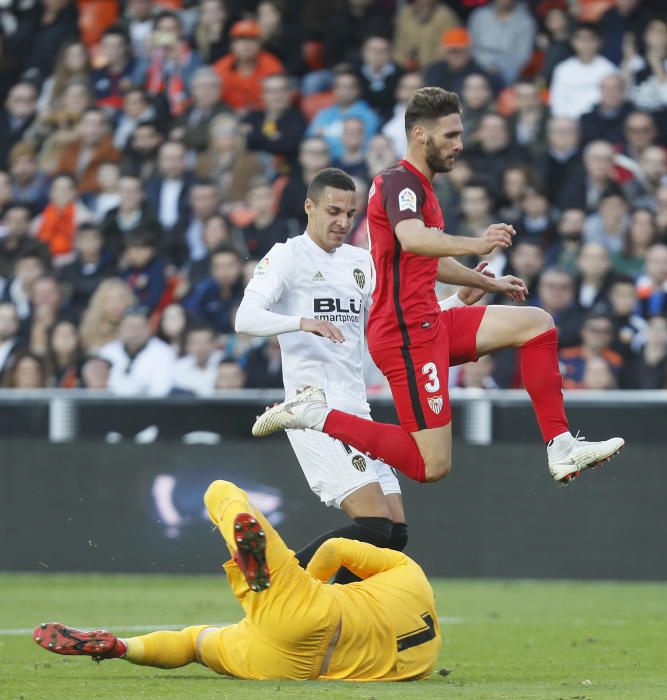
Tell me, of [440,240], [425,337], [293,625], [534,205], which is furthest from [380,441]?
[534,205]

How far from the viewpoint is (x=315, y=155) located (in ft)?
49.6

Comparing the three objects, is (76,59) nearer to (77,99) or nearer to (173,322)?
(77,99)

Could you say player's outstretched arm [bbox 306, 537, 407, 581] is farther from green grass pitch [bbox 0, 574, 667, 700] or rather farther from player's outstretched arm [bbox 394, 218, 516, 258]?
player's outstretched arm [bbox 394, 218, 516, 258]

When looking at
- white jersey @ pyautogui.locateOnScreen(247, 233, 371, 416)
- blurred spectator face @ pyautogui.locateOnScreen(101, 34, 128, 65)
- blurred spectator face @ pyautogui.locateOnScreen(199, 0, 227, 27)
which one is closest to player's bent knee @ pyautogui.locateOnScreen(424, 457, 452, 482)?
white jersey @ pyautogui.locateOnScreen(247, 233, 371, 416)

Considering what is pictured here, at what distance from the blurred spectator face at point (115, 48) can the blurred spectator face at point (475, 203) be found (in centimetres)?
555

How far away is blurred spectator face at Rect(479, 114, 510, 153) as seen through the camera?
47.3 ft

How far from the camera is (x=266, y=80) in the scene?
1633 centimetres

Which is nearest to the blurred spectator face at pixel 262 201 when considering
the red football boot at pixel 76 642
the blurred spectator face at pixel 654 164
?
the blurred spectator face at pixel 654 164

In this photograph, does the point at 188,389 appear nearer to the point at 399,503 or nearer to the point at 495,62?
the point at 495,62

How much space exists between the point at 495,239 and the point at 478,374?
6.05 meters

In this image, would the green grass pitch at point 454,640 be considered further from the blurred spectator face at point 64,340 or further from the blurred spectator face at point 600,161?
the blurred spectator face at point 600,161

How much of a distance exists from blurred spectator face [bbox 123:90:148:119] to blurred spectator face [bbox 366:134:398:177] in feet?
11.6

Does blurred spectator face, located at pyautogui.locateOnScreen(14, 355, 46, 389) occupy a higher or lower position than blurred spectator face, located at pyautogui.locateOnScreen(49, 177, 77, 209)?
lower

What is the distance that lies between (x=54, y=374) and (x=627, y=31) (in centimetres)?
617
